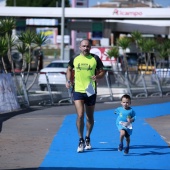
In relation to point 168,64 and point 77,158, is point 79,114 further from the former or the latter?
point 168,64

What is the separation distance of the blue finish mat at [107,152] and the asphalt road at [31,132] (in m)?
0.22

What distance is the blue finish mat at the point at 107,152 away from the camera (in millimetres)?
10672

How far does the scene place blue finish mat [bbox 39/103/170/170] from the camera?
35.0ft

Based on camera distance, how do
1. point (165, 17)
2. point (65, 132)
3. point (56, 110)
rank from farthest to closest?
1. point (165, 17)
2. point (56, 110)
3. point (65, 132)

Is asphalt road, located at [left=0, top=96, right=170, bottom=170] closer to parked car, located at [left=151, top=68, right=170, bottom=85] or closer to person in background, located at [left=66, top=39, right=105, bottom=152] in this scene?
person in background, located at [left=66, top=39, right=105, bottom=152]

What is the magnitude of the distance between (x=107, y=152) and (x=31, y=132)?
3681 mm

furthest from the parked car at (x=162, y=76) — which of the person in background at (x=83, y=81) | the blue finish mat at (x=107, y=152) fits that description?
the person in background at (x=83, y=81)

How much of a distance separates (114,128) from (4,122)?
320cm

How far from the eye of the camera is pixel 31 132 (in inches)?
604

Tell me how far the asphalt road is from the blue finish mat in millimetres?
216

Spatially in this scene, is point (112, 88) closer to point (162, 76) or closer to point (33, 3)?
point (162, 76)

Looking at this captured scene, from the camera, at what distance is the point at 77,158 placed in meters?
11.4

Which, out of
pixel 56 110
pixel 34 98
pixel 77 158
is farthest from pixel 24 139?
pixel 34 98

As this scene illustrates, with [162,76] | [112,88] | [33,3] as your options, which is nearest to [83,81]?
[112,88]
